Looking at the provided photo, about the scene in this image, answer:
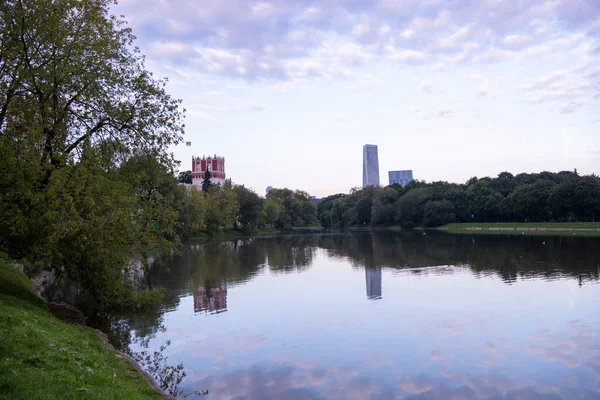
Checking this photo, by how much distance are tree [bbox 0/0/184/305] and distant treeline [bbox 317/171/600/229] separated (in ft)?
264

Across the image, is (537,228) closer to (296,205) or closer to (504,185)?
(504,185)

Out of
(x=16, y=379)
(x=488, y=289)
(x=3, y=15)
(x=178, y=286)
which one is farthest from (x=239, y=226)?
(x=16, y=379)

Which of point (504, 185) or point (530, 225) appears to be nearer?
point (530, 225)

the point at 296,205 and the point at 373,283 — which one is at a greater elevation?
the point at 296,205

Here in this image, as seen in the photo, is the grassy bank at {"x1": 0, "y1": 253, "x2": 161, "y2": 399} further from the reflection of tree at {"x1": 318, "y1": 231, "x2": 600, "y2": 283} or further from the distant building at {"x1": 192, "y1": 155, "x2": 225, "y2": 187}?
the distant building at {"x1": 192, "y1": 155, "x2": 225, "y2": 187}

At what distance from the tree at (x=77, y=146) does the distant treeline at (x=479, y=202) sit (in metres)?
80.5

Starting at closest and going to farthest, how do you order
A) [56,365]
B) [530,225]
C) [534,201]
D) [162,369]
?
[56,365], [162,369], [530,225], [534,201]

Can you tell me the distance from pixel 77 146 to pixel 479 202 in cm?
10056

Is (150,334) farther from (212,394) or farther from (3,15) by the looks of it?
(3,15)

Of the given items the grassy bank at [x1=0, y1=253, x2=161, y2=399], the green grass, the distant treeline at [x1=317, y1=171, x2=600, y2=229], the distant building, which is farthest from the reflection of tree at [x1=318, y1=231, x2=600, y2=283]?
the distant building

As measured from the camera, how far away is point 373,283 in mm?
30344

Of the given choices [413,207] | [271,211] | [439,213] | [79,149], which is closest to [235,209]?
[271,211]

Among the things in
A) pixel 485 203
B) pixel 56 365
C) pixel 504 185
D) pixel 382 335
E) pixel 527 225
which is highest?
pixel 504 185

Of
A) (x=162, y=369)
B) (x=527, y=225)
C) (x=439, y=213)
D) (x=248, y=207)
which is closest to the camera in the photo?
(x=162, y=369)
